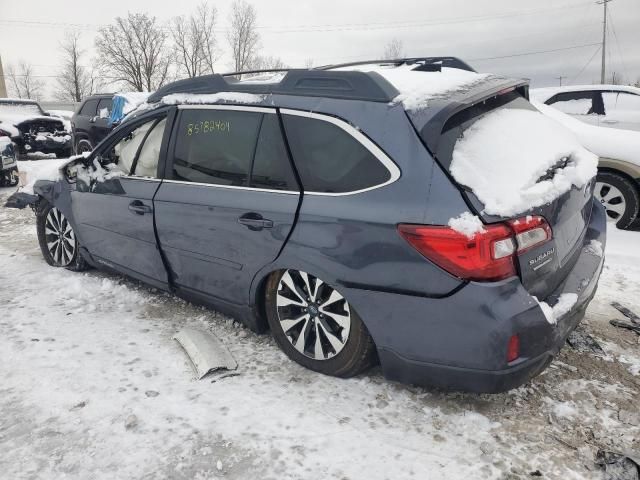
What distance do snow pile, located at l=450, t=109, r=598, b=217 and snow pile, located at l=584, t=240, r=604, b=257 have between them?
405mm

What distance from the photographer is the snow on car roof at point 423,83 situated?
8.19 feet

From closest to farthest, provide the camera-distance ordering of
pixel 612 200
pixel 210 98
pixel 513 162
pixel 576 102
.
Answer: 1. pixel 513 162
2. pixel 210 98
3. pixel 612 200
4. pixel 576 102

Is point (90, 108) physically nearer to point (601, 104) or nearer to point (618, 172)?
point (601, 104)

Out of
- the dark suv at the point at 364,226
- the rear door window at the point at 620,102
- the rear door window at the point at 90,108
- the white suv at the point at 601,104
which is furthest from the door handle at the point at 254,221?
the rear door window at the point at 90,108

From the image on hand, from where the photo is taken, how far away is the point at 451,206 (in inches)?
88.0

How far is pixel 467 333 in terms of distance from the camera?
2.26 m

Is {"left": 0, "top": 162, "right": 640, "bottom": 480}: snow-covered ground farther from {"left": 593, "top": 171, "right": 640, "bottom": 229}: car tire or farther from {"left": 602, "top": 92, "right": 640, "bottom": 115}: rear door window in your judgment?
{"left": 602, "top": 92, "right": 640, "bottom": 115}: rear door window

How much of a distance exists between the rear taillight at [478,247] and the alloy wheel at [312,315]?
61 cm

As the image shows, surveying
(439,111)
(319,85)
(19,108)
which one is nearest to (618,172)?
(439,111)

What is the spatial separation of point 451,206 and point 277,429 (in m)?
1.36

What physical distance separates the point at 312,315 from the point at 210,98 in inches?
62.2

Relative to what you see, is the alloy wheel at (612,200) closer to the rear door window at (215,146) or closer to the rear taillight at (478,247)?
the rear taillight at (478,247)

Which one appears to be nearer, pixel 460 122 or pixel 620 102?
pixel 460 122

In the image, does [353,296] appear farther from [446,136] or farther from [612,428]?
[612,428]
